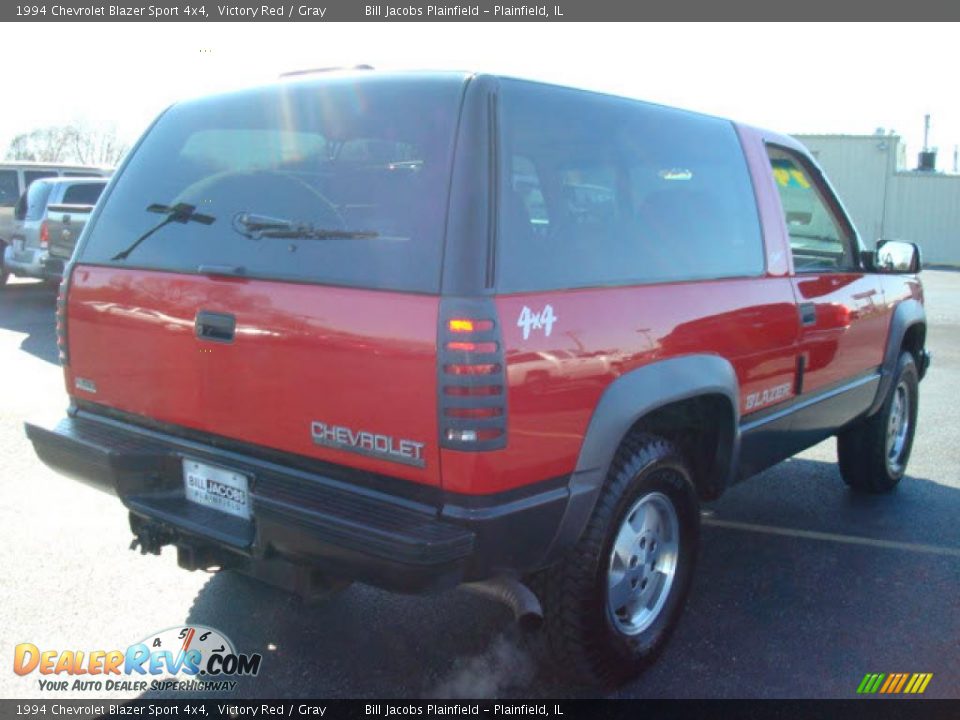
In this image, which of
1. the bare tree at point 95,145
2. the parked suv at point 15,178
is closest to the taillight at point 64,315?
the parked suv at point 15,178

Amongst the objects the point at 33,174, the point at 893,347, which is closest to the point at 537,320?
the point at 893,347

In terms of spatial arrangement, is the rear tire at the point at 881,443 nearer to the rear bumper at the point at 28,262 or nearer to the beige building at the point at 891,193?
the rear bumper at the point at 28,262

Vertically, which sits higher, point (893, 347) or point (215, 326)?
point (215, 326)

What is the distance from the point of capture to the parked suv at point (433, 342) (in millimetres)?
2508

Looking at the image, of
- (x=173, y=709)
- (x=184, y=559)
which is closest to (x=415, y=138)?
(x=184, y=559)

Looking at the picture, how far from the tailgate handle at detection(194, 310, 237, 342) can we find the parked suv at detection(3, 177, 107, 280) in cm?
955

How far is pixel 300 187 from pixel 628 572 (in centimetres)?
177

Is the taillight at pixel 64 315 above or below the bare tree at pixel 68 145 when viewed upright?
below

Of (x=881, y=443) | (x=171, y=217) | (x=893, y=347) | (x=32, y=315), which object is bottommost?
(x=32, y=315)

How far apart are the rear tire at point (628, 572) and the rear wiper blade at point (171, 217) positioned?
5.32 ft

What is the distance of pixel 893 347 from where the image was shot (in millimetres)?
5066

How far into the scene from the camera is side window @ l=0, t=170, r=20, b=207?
50.5 ft

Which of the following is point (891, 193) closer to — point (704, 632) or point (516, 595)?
point (704, 632)

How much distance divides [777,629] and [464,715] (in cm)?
141
